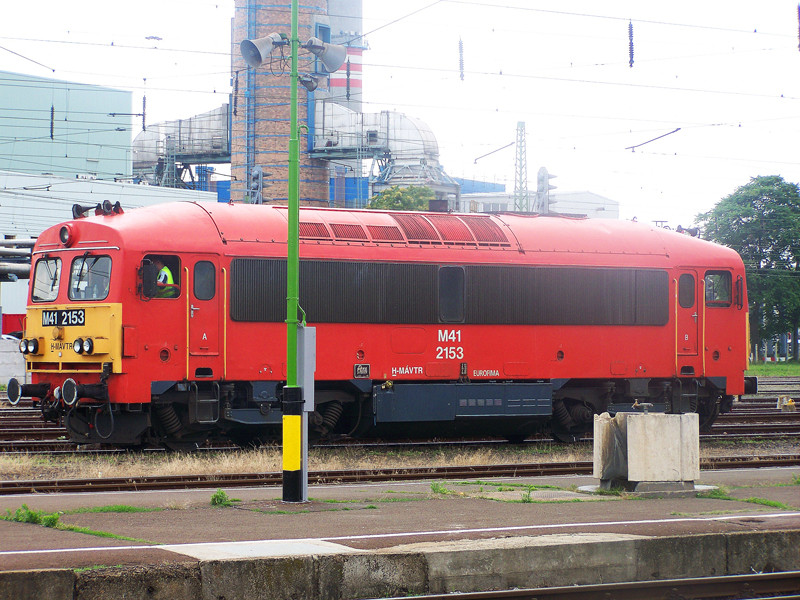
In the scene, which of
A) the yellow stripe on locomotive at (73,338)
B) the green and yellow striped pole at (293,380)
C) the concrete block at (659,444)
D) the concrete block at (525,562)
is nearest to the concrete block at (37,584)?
the concrete block at (525,562)

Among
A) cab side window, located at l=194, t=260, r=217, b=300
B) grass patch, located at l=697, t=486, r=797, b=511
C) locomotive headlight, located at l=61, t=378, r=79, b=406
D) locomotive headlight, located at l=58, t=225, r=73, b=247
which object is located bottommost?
grass patch, located at l=697, t=486, r=797, b=511

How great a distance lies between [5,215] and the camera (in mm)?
52219

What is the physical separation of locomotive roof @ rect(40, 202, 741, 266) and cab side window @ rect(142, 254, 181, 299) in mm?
166

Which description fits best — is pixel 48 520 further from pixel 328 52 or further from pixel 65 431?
pixel 65 431

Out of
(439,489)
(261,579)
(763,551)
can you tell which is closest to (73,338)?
(439,489)

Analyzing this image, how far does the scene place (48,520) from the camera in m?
9.70

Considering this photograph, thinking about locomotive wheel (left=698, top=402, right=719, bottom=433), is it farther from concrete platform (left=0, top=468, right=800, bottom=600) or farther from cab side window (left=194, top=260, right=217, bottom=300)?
cab side window (left=194, top=260, right=217, bottom=300)

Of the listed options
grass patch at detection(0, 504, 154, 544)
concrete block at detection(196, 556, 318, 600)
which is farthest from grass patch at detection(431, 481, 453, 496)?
concrete block at detection(196, 556, 318, 600)

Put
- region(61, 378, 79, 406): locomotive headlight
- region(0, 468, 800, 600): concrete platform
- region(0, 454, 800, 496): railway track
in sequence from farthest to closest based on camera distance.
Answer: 1. region(61, 378, 79, 406): locomotive headlight
2. region(0, 454, 800, 496): railway track
3. region(0, 468, 800, 600): concrete platform

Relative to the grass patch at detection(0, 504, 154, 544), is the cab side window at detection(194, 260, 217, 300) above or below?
above

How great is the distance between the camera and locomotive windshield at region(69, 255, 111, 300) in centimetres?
1694

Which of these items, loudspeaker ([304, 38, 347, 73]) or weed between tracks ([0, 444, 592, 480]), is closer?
loudspeaker ([304, 38, 347, 73])

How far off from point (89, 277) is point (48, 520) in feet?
26.4

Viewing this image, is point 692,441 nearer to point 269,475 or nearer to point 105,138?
point 269,475
